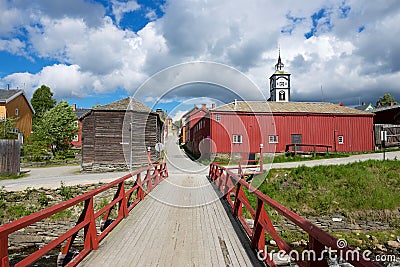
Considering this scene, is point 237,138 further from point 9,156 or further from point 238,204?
point 238,204

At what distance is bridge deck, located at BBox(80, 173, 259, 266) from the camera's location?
4090 mm

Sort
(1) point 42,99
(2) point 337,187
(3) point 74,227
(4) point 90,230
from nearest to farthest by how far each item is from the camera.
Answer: (3) point 74,227, (4) point 90,230, (2) point 337,187, (1) point 42,99

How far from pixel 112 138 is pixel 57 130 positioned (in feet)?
45.4

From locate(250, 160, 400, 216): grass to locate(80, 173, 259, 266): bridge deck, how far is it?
7.26m

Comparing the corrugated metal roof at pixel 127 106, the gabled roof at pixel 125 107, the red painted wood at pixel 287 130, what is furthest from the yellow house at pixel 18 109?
the red painted wood at pixel 287 130

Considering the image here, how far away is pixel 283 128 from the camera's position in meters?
25.1

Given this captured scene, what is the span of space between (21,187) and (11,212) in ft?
3.41

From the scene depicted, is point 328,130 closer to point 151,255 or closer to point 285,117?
point 285,117

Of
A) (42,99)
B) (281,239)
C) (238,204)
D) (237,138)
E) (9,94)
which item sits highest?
(42,99)

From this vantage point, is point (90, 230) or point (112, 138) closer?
point (90, 230)

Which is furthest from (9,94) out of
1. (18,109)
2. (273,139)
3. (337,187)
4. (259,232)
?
(259,232)

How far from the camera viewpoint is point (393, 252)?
405 inches

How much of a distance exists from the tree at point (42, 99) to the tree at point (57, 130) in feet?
72.1

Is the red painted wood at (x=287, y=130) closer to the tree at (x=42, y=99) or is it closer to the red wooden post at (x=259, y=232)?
the red wooden post at (x=259, y=232)
